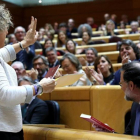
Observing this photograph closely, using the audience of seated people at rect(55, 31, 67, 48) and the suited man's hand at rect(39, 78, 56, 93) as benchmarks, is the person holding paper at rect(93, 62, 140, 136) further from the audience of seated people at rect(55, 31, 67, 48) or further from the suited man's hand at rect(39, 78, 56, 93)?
the audience of seated people at rect(55, 31, 67, 48)

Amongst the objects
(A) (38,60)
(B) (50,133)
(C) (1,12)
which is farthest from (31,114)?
(A) (38,60)

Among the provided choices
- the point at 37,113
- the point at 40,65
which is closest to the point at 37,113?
the point at 37,113

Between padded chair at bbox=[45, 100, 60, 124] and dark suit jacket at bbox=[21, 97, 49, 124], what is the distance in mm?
19

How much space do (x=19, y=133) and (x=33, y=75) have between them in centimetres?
93

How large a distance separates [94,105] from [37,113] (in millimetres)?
222

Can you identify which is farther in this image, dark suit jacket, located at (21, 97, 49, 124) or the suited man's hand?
dark suit jacket, located at (21, 97, 49, 124)

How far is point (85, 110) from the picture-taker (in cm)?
112

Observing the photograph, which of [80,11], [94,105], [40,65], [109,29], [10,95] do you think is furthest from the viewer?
[80,11]

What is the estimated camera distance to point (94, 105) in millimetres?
Answer: 1092

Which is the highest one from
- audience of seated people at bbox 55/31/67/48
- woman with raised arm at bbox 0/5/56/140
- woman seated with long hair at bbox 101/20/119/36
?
A: woman seated with long hair at bbox 101/20/119/36

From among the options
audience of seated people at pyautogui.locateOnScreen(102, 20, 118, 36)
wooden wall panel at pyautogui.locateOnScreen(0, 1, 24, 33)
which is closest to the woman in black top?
audience of seated people at pyautogui.locateOnScreen(102, 20, 118, 36)

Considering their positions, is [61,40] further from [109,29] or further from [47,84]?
[47,84]

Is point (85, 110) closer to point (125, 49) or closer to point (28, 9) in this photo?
point (125, 49)

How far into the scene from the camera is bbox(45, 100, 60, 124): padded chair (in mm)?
1131
